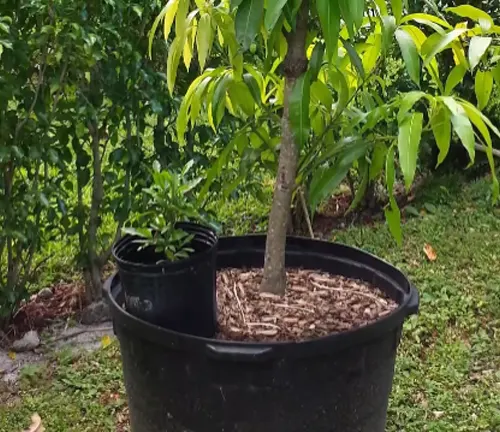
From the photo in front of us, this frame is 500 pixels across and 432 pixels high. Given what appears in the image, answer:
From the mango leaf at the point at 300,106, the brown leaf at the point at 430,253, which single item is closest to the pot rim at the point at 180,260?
the mango leaf at the point at 300,106

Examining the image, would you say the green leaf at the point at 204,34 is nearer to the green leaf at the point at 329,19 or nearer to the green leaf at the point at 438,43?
the green leaf at the point at 329,19

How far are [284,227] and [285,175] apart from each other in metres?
0.13

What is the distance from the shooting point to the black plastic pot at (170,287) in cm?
159

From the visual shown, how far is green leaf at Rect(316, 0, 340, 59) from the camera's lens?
131cm

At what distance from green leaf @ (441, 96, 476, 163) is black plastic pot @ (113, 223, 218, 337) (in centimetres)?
62

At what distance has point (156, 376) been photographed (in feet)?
5.30

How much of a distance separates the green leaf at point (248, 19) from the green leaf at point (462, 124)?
0.40 m

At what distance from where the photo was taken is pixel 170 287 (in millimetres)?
1606

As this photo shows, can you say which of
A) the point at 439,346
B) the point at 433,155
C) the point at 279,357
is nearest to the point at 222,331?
the point at 279,357

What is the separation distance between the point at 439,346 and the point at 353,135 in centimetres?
137

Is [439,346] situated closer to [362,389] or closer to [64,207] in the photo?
[362,389]

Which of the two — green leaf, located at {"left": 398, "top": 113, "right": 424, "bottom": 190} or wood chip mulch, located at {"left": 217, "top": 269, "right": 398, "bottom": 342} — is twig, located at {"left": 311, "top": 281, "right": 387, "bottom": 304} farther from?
green leaf, located at {"left": 398, "top": 113, "right": 424, "bottom": 190}

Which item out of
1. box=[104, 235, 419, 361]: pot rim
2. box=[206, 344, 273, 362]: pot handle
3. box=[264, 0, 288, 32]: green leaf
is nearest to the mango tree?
box=[264, 0, 288, 32]: green leaf

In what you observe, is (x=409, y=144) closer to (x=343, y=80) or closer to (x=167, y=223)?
(x=343, y=80)
